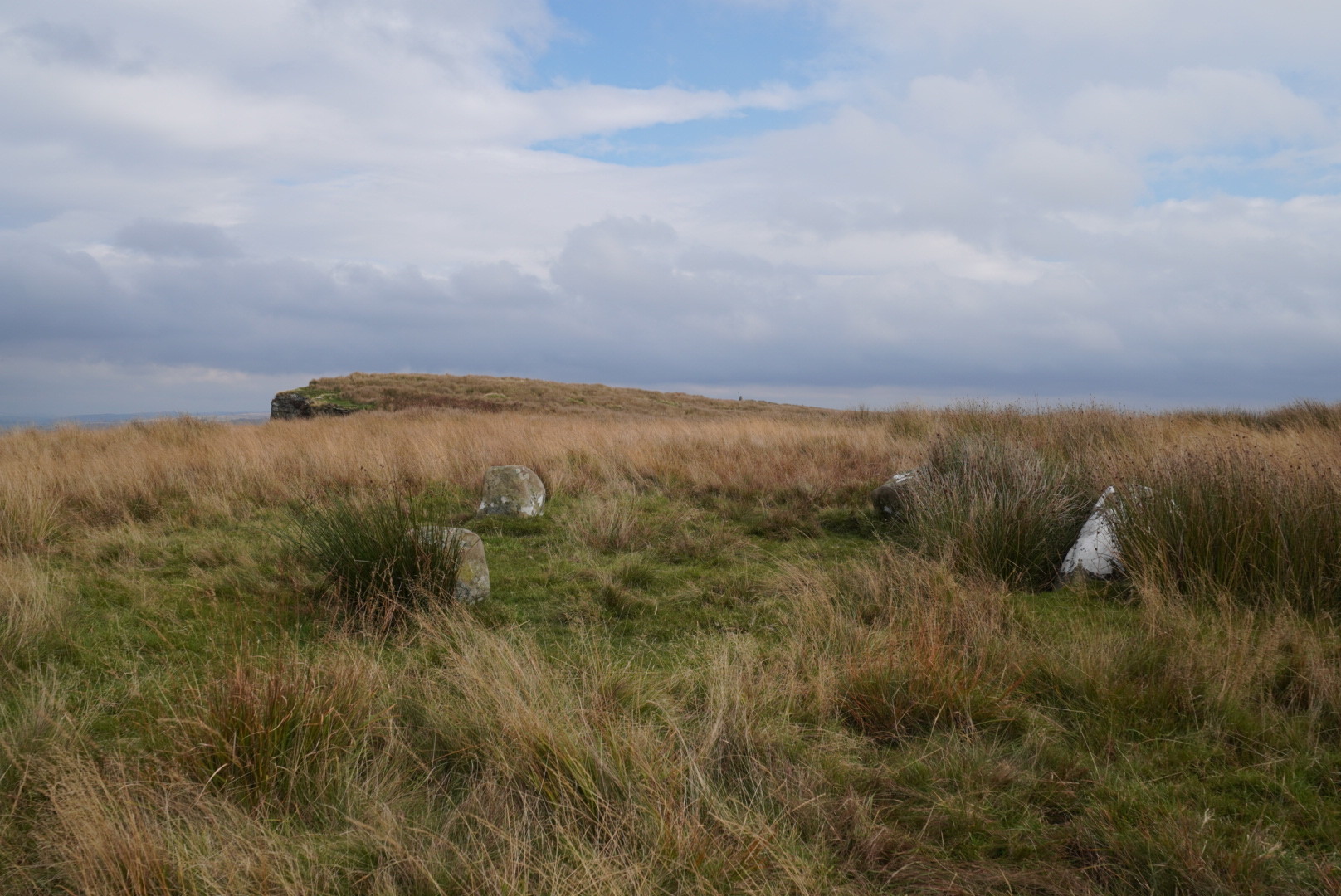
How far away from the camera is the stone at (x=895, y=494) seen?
25.7ft

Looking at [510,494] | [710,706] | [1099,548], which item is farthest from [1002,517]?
[510,494]

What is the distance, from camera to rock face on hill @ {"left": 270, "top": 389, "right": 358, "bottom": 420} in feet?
81.4

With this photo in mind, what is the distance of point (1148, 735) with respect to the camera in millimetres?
3273

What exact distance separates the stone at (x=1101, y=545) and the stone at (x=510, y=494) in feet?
17.1

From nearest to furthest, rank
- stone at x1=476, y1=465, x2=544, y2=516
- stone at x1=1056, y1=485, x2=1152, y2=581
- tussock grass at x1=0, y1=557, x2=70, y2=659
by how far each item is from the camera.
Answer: tussock grass at x1=0, y1=557, x2=70, y2=659, stone at x1=1056, y1=485, x2=1152, y2=581, stone at x1=476, y1=465, x2=544, y2=516

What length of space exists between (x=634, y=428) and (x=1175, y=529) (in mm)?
10642

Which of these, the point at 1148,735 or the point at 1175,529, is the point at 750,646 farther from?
the point at 1175,529

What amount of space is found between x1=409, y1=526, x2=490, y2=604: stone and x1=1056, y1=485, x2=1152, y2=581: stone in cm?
440

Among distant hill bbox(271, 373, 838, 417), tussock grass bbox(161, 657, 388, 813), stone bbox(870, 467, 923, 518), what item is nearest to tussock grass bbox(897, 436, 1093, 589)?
stone bbox(870, 467, 923, 518)

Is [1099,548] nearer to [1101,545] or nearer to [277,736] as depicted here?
[1101,545]

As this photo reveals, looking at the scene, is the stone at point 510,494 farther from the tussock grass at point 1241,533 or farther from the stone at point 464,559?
the tussock grass at point 1241,533

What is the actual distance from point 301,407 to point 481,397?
246 inches

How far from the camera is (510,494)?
27.6ft

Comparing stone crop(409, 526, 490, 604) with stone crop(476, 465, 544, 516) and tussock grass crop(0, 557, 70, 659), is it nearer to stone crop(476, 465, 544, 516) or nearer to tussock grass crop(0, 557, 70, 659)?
tussock grass crop(0, 557, 70, 659)
